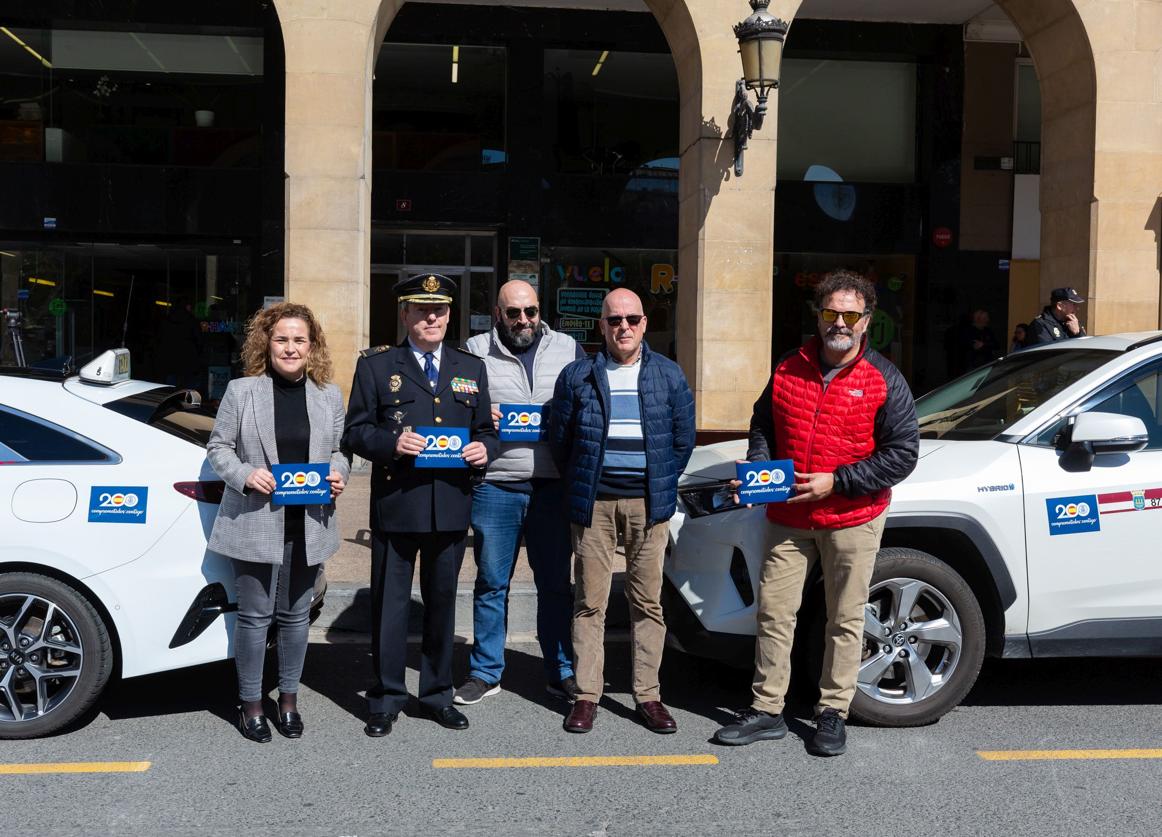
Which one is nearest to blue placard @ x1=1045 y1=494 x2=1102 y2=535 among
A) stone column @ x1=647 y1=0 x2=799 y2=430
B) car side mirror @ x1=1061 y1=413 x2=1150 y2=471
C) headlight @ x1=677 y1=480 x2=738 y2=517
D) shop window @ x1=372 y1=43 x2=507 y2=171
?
car side mirror @ x1=1061 y1=413 x2=1150 y2=471

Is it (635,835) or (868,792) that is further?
(868,792)

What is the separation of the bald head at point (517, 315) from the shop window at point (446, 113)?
443 inches

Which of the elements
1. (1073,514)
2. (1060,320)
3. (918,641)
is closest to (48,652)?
(918,641)

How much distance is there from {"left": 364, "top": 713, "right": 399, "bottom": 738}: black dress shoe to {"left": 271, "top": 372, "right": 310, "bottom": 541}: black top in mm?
853

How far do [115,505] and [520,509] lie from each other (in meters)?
1.76

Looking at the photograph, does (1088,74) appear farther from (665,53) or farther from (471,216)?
(471,216)

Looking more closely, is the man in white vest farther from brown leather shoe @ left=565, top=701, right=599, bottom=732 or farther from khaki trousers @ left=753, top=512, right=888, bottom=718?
khaki trousers @ left=753, top=512, right=888, bottom=718

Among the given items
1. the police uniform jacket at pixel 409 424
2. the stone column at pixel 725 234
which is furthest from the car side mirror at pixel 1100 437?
the stone column at pixel 725 234

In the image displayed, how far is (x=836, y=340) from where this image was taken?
15.6 ft

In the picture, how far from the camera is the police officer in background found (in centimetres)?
500

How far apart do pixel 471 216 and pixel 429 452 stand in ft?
38.7

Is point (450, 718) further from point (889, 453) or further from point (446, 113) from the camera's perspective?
point (446, 113)

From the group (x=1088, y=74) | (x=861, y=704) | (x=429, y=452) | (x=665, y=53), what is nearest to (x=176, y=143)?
(x=665, y=53)

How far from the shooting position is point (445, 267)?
54.0ft
